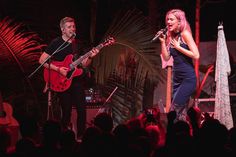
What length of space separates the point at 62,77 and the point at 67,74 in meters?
0.12

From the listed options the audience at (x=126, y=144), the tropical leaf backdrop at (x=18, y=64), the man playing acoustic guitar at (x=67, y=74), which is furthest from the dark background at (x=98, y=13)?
the audience at (x=126, y=144)

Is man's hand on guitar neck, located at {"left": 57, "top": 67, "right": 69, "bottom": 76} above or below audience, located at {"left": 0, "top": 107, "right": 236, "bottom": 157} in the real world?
above

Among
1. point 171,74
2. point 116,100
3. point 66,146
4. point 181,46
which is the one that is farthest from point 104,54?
point 66,146

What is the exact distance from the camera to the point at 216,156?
14.4ft

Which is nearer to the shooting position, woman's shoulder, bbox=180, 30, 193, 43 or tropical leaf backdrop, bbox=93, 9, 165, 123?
woman's shoulder, bbox=180, 30, 193, 43

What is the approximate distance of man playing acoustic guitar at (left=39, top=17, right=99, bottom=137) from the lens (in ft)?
29.7

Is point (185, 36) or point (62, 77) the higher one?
point (185, 36)

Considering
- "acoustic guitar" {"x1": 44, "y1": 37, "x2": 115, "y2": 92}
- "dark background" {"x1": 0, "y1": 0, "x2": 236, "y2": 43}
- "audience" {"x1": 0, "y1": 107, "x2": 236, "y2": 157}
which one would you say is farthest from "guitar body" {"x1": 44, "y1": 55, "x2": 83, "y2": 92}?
"audience" {"x1": 0, "y1": 107, "x2": 236, "y2": 157}

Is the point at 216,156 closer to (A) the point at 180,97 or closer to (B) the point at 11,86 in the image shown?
(A) the point at 180,97

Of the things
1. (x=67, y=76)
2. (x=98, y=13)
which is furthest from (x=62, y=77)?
(x=98, y=13)

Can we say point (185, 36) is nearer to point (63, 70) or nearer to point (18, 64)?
point (63, 70)

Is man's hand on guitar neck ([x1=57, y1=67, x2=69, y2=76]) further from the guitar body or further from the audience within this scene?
the audience

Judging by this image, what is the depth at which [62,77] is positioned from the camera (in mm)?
9156

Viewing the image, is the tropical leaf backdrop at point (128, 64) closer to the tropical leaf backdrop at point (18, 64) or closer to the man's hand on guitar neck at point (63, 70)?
the tropical leaf backdrop at point (18, 64)
